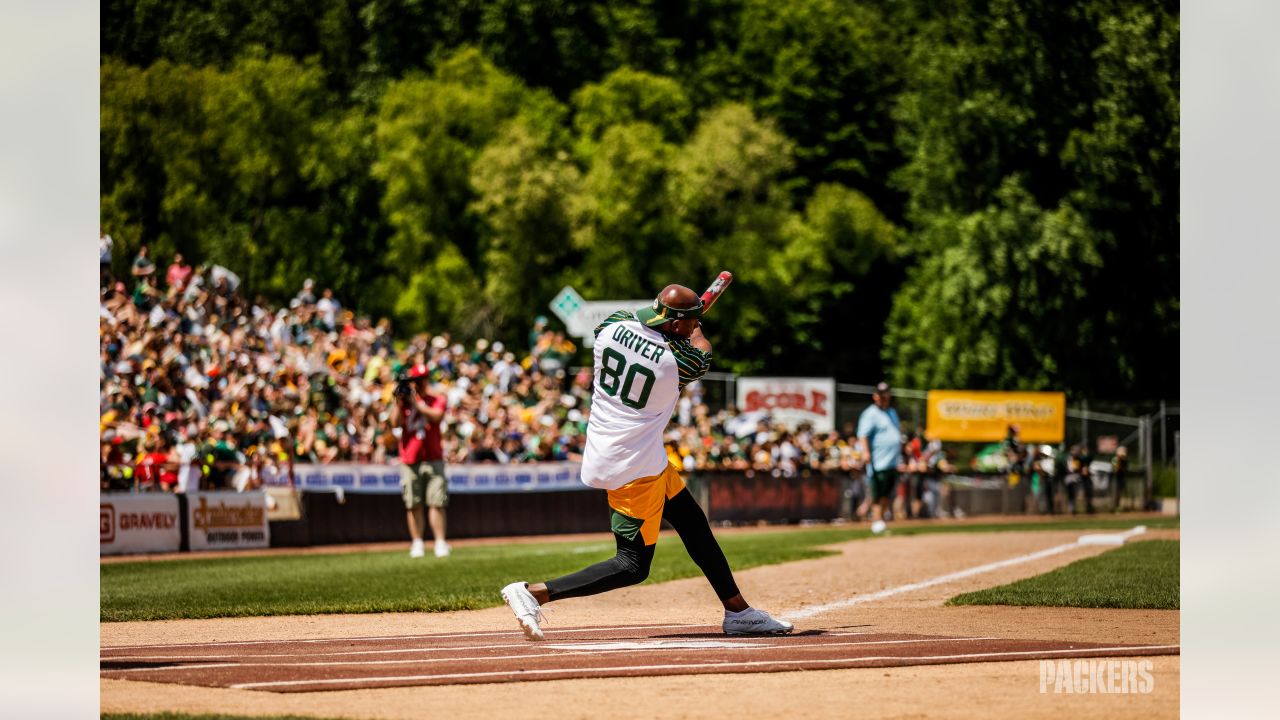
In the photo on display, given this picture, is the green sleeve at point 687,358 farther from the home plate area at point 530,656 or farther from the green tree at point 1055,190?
the green tree at point 1055,190

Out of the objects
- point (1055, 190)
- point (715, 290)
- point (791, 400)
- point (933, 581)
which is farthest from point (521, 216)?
point (715, 290)

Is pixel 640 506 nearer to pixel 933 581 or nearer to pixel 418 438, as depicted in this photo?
pixel 933 581

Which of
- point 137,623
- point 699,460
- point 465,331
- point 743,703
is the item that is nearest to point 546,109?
point 465,331

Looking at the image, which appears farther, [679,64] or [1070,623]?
[679,64]

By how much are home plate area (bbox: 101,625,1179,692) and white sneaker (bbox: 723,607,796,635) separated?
0.10 metres

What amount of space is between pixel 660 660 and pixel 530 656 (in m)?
0.73

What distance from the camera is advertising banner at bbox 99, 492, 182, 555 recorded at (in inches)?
778

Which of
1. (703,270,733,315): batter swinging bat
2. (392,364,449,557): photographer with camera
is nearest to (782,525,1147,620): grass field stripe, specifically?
(703,270,733,315): batter swinging bat

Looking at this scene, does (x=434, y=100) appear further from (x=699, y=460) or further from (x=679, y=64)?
(x=699, y=460)

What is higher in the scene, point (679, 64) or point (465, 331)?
point (679, 64)

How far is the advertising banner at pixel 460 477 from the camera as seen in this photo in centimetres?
2316

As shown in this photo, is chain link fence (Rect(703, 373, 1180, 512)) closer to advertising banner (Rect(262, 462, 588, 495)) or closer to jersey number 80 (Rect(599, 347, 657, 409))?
advertising banner (Rect(262, 462, 588, 495))

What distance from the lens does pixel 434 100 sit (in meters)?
50.0

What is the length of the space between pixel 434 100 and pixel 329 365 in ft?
81.2
